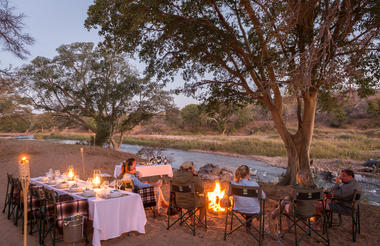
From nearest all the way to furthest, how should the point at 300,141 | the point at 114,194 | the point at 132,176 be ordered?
the point at 114,194 → the point at 132,176 → the point at 300,141

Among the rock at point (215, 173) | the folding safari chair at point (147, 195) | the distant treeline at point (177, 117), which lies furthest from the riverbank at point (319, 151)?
the folding safari chair at point (147, 195)

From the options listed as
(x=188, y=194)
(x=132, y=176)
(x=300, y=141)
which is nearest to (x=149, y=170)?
(x=132, y=176)

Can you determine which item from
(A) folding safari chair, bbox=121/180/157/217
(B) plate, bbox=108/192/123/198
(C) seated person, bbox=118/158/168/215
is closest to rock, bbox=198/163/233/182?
(C) seated person, bbox=118/158/168/215

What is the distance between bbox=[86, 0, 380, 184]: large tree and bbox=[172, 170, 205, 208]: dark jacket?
2967 mm

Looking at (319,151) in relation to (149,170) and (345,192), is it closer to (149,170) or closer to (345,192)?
(149,170)

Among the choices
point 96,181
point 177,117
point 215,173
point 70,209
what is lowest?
point 215,173

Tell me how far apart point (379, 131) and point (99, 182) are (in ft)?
123

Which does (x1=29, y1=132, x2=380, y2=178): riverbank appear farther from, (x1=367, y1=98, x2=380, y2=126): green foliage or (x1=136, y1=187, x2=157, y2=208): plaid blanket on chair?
(x1=136, y1=187, x2=157, y2=208): plaid blanket on chair

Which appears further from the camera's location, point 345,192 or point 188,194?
point 188,194

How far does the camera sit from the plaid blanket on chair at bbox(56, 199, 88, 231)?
402cm

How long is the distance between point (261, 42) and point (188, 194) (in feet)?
15.9

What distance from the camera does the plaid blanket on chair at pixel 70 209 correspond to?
4.02 metres

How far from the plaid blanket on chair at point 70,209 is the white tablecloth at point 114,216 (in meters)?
0.10

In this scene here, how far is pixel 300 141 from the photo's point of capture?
9.32m
